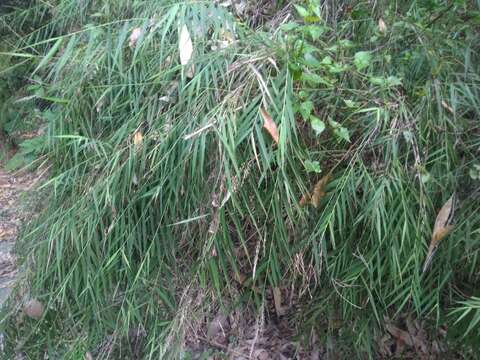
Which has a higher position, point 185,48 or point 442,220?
point 185,48

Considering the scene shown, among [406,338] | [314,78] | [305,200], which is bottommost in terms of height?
[406,338]

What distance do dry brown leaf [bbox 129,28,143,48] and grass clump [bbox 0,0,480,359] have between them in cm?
1

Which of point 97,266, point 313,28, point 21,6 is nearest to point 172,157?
point 97,266

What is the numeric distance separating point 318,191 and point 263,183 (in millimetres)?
214

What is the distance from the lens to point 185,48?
88.0 inches

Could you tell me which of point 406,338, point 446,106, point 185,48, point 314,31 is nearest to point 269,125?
point 314,31

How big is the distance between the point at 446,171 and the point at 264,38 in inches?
34.0

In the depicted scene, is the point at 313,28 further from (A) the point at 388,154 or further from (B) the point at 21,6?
(B) the point at 21,6

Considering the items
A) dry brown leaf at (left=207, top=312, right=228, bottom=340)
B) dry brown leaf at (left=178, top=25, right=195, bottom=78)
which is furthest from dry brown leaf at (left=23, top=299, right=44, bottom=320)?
dry brown leaf at (left=178, top=25, right=195, bottom=78)

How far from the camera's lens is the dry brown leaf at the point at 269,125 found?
1.93m

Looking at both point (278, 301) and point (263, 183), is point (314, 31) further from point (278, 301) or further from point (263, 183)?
point (278, 301)

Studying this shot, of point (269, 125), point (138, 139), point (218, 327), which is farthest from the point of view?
point (218, 327)

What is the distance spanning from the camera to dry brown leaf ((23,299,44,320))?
231 centimetres

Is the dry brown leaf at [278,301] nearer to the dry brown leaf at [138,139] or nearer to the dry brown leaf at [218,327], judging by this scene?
the dry brown leaf at [218,327]
